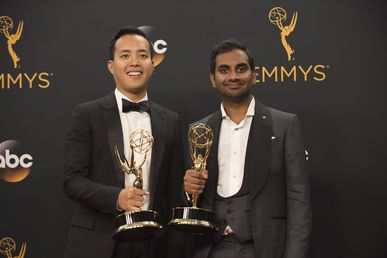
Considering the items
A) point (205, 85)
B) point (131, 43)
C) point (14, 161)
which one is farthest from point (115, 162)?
point (14, 161)

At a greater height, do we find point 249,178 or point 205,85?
point 205,85

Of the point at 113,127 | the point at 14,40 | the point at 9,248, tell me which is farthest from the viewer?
the point at 14,40

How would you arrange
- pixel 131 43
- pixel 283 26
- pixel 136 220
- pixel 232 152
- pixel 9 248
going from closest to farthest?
pixel 136 220
pixel 232 152
pixel 131 43
pixel 283 26
pixel 9 248

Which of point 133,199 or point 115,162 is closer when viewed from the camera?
point 133,199

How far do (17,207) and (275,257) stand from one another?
6.67 ft

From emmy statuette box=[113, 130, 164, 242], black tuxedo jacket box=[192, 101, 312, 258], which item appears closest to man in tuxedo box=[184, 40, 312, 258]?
black tuxedo jacket box=[192, 101, 312, 258]

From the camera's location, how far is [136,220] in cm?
302

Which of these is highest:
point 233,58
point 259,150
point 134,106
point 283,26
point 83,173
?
point 283,26

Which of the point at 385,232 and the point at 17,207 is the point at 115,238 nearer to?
the point at 17,207

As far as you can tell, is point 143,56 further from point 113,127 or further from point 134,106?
point 113,127

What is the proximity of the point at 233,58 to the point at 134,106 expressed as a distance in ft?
2.16

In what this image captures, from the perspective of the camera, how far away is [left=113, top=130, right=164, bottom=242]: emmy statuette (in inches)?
118

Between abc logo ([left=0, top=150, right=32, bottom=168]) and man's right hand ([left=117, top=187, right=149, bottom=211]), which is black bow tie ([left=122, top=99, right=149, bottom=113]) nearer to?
man's right hand ([left=117, top=187, right=149, bottom=211])

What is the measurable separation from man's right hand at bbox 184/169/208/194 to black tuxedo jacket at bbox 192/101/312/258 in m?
0.13
